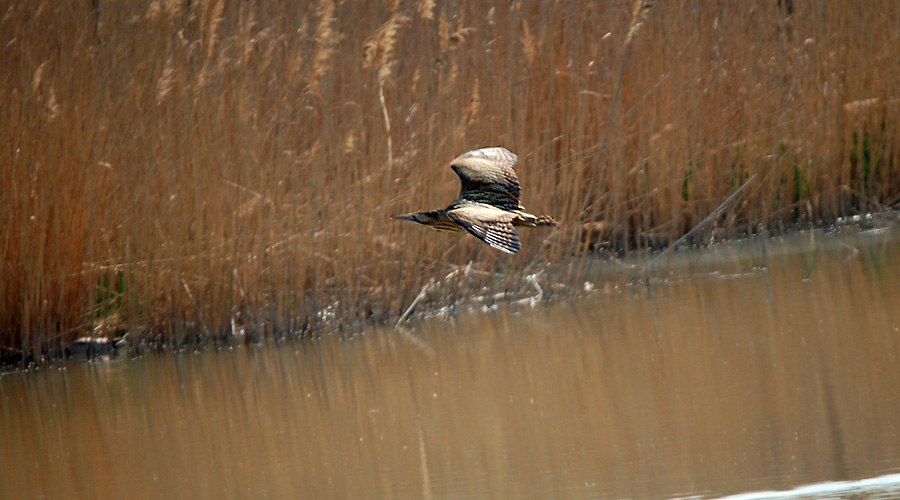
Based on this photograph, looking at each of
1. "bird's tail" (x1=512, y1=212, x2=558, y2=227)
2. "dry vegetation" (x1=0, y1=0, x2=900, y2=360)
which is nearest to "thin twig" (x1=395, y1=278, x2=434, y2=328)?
"dry vegetation" (x1=0, y1=0, x2=900, y2=360)

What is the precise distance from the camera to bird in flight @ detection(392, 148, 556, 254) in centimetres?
277

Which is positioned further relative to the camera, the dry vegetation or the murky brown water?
the dry vegetation

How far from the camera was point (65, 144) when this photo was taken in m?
5.19

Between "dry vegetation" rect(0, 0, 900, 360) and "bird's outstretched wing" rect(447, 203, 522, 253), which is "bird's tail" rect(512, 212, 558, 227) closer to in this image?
"bird's outstretched wing" rect(447, 203, 522, 253)

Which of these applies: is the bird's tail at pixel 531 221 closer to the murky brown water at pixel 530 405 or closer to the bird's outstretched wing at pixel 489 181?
the bird's outstretched wing at pixel 489 181

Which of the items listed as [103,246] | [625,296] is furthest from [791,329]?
[103,246]

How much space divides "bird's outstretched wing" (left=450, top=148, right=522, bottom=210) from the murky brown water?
75 cm

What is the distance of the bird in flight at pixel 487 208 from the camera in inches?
Result: 109

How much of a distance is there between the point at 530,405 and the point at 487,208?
35.9 inches

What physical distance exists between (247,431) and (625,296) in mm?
2210

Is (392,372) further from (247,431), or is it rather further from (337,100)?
(337,100)

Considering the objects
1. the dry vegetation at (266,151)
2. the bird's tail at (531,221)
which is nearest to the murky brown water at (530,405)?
the dry vegetation at (266,151)

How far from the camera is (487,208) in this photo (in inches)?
126

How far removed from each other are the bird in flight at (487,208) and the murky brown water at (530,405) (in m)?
0.70
